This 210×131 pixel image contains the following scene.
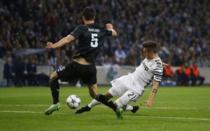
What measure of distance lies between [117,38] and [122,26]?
181 cm

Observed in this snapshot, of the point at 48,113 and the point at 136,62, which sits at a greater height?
the point at 48,113

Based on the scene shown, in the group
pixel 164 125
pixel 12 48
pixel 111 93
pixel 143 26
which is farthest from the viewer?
pixel 143 26

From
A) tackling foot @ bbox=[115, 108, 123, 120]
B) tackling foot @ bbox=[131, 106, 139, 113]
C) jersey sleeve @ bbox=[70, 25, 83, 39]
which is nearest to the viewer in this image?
tackling foot @ bbox=[115, 108, 123, 120]

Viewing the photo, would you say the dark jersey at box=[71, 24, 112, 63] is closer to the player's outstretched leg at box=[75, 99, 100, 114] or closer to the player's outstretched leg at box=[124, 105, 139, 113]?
the player's outstretched leg at box=[75, 99, 100, 114]

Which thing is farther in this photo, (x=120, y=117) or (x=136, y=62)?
(x=136, y=62)

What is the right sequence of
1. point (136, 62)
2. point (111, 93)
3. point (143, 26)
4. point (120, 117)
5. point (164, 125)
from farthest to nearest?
1. point (143, 26)
2. point (136, 62)
3. point (111, 93)
4. point (120, 117)
5. point (164, 125)

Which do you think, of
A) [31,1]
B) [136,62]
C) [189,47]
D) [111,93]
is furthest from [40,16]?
[111,93]

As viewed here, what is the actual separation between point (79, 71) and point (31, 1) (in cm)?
2788

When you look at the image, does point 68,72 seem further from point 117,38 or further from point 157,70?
point 117,38

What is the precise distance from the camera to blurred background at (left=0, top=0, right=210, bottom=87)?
41.0 metres

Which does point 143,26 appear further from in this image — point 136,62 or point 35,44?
point 35,44

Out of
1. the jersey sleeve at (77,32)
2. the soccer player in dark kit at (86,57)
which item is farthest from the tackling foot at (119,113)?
the jersey sleeve at (77,32)

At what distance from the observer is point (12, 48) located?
4106 centimetres

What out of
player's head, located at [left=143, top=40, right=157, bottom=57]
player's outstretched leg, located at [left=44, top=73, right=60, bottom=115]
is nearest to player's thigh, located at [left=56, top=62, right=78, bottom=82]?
player's outstretched leg, located at [left=44, top=73, right=60, bottom=115]
